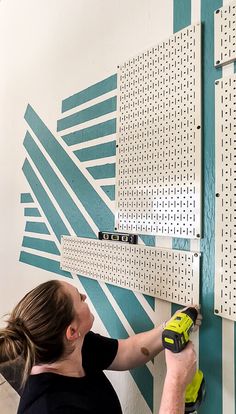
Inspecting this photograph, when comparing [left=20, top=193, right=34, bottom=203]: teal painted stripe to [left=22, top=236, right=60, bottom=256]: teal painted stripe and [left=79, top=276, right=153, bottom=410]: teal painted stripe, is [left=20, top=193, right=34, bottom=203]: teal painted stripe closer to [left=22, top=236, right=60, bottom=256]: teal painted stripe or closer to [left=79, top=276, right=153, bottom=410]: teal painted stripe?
[left=22, top=236, right=60, bottom=256]: teal painted stripe

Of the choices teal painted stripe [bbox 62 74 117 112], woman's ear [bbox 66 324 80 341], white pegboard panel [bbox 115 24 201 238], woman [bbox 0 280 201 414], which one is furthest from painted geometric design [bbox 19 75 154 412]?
woman's ear [bbox 66 324 80 341]

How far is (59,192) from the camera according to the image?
68.9 inches

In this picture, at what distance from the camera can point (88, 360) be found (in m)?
1.12

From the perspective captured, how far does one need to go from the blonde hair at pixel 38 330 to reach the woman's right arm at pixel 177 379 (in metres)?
0.34

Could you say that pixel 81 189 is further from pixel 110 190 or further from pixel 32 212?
pixel 32 212

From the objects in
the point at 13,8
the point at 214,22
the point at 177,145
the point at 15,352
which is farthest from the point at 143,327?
the point at 13,8

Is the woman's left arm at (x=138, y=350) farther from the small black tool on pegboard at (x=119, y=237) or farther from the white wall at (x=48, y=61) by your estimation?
the small black tool on pegboard at (x=119, y=237)

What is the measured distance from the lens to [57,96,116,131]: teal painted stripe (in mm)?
1417

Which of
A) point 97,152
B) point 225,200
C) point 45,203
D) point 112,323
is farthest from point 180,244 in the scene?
point 45,203

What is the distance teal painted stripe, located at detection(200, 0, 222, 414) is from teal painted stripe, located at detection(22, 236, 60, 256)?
0.99 metres

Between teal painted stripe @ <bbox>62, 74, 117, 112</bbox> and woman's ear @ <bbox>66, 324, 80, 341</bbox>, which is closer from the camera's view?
woman's ear @ <bbox>66, 324, 80, 341</bbox>

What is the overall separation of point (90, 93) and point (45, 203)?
0.72 meters

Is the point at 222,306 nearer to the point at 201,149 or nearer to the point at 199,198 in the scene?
the point at 199,198

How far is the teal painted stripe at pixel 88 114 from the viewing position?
A: 1417 millimetres
